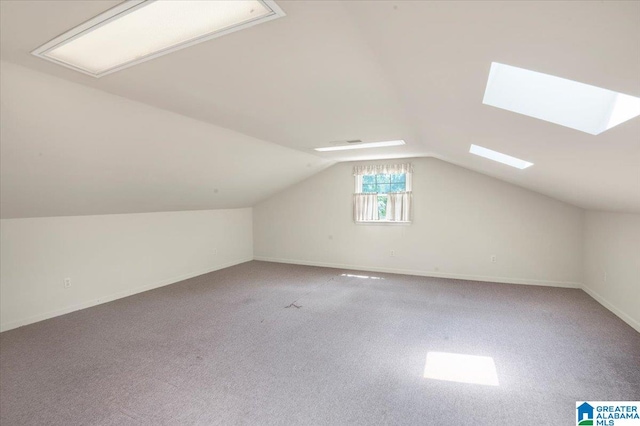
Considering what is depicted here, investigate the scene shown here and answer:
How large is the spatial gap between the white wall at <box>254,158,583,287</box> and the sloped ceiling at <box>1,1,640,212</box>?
6.06 ft

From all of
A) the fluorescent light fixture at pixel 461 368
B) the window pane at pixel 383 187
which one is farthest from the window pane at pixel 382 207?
the fluorescent light fixture at pixel 461 368

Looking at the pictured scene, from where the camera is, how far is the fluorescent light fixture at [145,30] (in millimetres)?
1249

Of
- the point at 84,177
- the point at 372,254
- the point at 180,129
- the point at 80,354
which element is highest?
the point at 180,129

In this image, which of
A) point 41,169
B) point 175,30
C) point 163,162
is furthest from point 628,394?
point 41,169

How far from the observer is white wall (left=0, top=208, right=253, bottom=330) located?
11.2 feet

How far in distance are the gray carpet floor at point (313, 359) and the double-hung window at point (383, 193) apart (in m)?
1.85

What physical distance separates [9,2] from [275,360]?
270cm

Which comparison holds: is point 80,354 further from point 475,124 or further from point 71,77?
point 475,124

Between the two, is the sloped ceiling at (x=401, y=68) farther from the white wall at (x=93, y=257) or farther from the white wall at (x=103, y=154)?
the white wall at (x=93, y=257)

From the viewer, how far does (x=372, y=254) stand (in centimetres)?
600

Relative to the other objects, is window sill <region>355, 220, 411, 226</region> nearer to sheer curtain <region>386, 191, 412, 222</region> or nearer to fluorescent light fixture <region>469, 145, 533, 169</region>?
sheer curtain <region>386, 191, 412, 222</region>

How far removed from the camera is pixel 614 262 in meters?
3.69

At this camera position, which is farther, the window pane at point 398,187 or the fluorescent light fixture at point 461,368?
the window pane at point 398,187

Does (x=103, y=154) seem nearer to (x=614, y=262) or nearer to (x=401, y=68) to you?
(x=401, y=68)
